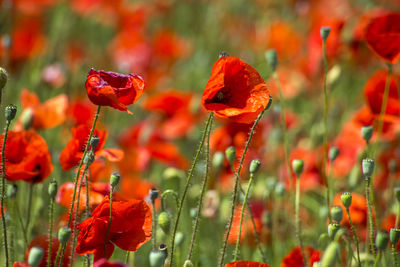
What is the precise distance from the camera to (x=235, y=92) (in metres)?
1.27

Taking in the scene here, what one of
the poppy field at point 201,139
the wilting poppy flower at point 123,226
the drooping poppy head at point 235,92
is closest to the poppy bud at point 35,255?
the poppy field at point 201,139

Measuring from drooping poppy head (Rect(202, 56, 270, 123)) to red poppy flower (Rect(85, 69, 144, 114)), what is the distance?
0.54 feet

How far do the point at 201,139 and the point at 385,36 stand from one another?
718 mm

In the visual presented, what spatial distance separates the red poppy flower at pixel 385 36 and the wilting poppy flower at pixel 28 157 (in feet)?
3.18

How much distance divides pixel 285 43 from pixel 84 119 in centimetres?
213

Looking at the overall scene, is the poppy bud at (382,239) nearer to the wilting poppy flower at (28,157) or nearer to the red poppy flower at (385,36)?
the red poppy flower at (385,36)

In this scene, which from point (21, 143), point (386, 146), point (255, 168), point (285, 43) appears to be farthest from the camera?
point (285, 43)

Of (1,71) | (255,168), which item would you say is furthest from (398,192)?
(1,71)

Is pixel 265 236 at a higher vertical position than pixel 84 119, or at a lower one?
lower

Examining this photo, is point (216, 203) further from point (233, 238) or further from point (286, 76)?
point (286, 76)

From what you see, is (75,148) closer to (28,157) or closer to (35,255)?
(28,157)

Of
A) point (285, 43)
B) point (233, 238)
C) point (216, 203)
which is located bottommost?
point (233, 238)

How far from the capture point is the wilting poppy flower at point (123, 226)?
3.76 ft

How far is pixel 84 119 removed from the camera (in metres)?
1.88
